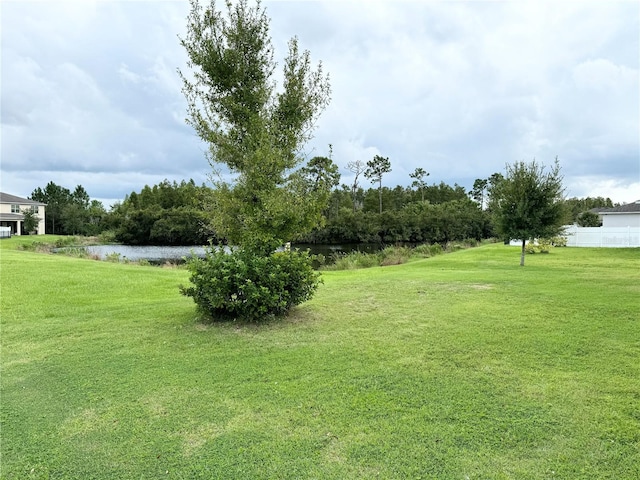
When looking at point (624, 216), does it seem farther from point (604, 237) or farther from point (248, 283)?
point (248, 283)

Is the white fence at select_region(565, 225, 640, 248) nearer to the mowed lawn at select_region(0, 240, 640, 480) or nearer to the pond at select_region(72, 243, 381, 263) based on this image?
the pond at select_region(72, 243, 381, 263)

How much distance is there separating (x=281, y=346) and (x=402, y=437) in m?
2.79

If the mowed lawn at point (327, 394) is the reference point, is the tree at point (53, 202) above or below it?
above

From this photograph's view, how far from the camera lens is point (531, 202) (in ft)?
58.2

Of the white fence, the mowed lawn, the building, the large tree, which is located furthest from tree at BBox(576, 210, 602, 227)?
the building

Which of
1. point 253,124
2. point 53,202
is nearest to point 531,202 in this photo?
point 253,124

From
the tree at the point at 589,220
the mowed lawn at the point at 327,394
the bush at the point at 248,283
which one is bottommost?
the mowed lawn at the point at 327,394

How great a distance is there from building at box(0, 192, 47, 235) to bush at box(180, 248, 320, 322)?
187 ft

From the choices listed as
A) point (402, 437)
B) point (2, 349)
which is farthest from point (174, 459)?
point (2, 349)

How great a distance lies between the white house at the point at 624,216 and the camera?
36219 mm

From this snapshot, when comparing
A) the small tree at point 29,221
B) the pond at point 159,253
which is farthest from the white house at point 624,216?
the small tree at point 29,221

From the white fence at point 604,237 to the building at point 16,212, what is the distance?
200 feet

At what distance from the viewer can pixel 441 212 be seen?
67.6 meters

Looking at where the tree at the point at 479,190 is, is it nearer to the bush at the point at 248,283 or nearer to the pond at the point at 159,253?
the pond at the point at 159,253
